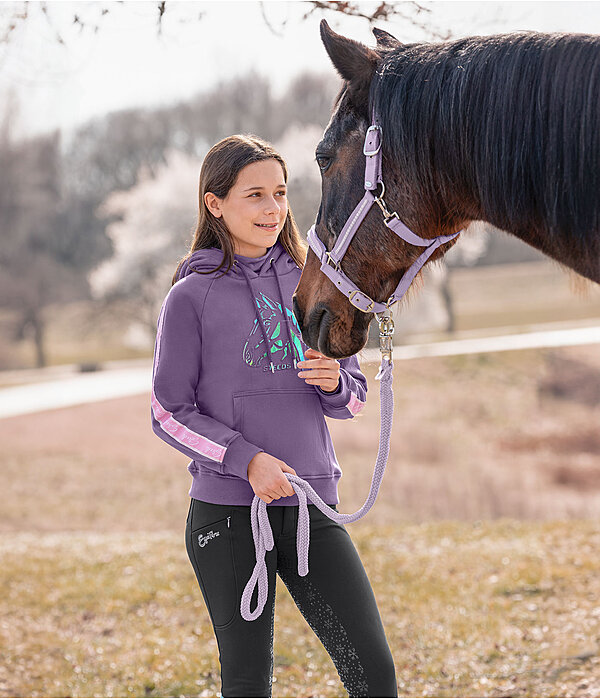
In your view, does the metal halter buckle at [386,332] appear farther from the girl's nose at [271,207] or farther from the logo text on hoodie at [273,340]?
the girl's nose at [271,207]

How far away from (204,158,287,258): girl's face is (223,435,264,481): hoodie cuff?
0.63 m

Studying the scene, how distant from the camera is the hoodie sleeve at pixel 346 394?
214 centimetres

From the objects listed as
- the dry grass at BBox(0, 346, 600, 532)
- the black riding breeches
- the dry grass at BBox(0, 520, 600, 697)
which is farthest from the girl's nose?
the dry grass at BBox(0, 346, 600, 532)

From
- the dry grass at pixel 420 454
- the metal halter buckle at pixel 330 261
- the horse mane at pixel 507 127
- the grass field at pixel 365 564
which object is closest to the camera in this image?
the horse mane at pixel 507 127

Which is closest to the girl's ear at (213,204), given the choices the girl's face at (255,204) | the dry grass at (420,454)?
the girl's face at (255,204)

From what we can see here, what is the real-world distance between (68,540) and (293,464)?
662cm

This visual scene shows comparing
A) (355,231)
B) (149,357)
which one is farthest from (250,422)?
(149,357)

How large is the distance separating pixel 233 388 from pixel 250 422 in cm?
11

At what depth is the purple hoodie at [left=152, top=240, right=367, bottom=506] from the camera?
1958 millimetres

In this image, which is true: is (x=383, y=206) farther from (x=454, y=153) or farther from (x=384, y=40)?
(x=384, y=40)

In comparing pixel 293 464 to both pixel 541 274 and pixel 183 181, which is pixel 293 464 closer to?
pixel 183 181

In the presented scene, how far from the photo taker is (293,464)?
205 cm

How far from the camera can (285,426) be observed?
2.05m

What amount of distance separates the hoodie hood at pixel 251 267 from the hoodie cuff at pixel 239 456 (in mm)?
266
